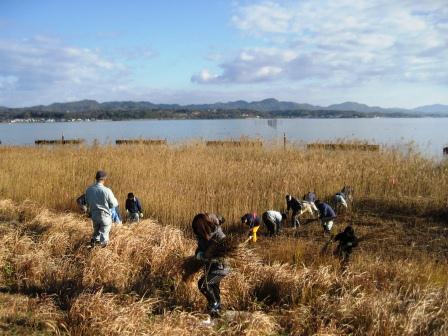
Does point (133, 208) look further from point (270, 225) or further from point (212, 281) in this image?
point (212, 281)

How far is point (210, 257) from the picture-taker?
552 centimetres

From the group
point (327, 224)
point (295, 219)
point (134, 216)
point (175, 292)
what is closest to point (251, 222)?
point (295, 219)

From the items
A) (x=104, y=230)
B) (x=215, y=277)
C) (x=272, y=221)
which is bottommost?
(x=272, y=221)

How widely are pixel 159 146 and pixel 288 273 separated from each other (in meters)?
13.7

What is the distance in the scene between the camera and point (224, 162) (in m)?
15.8

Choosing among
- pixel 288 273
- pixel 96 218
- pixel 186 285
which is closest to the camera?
pixel 186 285

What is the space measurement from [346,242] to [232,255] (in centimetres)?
254

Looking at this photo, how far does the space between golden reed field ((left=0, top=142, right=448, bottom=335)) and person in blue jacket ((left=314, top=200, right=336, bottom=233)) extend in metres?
0.26

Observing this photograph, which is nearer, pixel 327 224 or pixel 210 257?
pixel 210 257

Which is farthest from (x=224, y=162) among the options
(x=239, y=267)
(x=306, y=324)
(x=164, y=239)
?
(x=306, y=324)

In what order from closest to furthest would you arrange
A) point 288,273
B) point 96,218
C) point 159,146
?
1. point 288,273
2. point 96,218
3. point 159,146

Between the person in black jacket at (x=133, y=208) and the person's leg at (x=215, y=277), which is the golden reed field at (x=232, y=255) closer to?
the person's leg at (x=215, y=277)

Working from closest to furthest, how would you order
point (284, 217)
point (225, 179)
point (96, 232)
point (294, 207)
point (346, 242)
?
point (346, 242)
point (96, 232)
point (294, 207)
point (284, 217)
point (225, 179)

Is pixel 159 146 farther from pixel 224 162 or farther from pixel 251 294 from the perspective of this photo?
pixel 251 294
